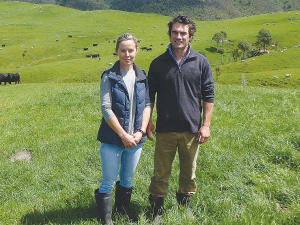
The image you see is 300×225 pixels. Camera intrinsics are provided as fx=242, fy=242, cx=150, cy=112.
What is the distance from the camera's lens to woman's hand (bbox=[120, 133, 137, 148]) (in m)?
3.69

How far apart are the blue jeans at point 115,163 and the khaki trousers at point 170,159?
43cm

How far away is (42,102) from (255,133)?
1058cm

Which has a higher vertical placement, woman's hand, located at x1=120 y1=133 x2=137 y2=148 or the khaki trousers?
woman's hand, located at x1=120 y1=133 x2=137 y2=148

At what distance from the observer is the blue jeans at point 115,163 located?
3879 mm

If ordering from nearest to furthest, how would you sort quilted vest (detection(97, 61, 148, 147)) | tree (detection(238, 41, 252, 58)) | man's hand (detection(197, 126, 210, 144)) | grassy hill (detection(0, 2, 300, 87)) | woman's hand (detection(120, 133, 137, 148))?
1. woman's hand (detection(120, 133, 137, 148))
2. quilted vest (detection(97, 61, 148, 147))
3. man's hand (detection(197, 126, 210, 144))
4. grassy hill (detection(0, 2, 300, 87))
5. tree (detection(238, 41, 252, 58))

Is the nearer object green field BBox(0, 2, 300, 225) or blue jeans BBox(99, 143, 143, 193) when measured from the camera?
blue jeans BBox(99, 143, 143, 193)

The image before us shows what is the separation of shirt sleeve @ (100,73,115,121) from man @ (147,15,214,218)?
835mm

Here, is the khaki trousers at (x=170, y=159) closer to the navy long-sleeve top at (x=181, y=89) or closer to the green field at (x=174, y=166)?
the navy long-sleeve top at (x=181, y=89)

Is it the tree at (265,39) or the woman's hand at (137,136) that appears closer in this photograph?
the woman's hand at (137,136)

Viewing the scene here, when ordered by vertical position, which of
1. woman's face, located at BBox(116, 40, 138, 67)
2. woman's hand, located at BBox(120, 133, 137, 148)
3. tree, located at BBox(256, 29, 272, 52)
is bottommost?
woman's hand, located at BBox(120, 133, 137, 148)

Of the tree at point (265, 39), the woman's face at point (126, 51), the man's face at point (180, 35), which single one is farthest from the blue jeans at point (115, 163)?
the tree at point (265, 39)

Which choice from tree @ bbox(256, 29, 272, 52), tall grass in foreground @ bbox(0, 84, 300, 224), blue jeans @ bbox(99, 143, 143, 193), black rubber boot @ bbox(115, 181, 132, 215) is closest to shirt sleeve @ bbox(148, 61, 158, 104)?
blue jeans @ bbox(99, 143, 143, 193)

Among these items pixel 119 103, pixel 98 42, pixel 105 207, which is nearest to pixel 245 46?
pixel 98 42

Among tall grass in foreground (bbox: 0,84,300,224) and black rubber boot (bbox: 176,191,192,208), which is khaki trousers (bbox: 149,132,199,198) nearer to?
black rubber boot (bbox: 176,191,192,208)
